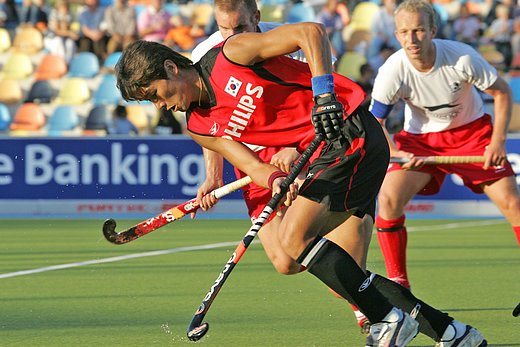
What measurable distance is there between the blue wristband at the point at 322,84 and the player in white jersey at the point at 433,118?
5.88 feet

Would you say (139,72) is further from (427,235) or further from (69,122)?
(69,122)

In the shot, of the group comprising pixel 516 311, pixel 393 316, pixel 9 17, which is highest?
pixel 393 316

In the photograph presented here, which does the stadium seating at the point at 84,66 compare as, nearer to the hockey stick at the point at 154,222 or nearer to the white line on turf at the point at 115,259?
the white line on turf at the point at 115,259

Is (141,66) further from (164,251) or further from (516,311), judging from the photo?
(164,251)

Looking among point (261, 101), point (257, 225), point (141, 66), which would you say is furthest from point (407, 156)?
point (141, 66)

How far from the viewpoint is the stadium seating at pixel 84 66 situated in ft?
50.0

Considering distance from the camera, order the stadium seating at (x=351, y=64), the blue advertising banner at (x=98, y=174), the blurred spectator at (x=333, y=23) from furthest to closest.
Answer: the blurred spectator at (x=333, y=23)
the stadium seating at (x=351, y=64)
the blue advertising banner at (x=98, y=174)

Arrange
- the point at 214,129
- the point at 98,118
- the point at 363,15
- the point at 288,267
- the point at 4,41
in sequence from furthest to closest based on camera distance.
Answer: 1. the point at 4,41
2. the point at 363,15
3. the point at 98,118
4. the point at 288,267
5. the point at 214,129

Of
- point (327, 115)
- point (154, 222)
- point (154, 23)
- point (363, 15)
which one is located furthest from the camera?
point (363, 15)

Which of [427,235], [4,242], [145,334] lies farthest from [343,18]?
[145,334]

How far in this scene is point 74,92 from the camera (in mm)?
14797

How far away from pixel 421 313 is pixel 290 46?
124 centimetres

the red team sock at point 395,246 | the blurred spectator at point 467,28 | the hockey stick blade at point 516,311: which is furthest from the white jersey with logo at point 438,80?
the blurred spectator at point 467,28

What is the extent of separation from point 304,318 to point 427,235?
451 cm
